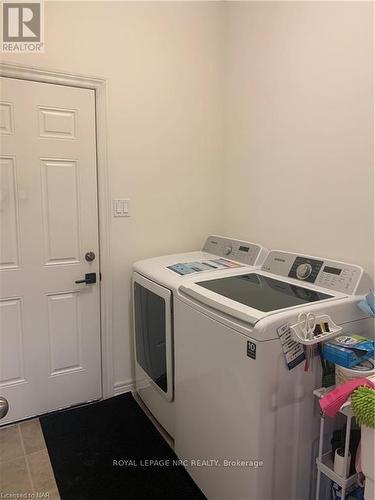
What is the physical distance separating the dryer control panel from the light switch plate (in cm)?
95

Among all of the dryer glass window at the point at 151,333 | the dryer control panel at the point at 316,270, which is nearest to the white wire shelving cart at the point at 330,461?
the dryer control panel at the point at 316,270

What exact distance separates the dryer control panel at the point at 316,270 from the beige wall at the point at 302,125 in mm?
110

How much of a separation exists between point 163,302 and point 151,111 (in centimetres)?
129

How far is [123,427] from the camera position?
205cm

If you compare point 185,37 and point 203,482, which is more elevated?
point 185,37

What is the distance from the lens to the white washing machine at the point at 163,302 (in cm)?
178

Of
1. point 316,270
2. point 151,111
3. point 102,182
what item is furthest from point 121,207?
point 316,270

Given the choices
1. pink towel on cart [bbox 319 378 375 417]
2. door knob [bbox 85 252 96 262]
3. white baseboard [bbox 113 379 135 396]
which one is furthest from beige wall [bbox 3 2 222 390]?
pink towel on cart [bbox 319 378 375 417]

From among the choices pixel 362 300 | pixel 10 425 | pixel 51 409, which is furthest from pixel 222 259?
pixel 10 425

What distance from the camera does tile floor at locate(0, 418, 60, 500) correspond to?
64.2 inches

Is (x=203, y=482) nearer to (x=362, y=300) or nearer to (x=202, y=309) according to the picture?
(x=202, y=309)

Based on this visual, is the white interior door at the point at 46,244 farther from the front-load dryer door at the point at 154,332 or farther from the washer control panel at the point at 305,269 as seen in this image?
the washer control panel at the point at 305,269

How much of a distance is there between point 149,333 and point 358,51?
5.91 ft

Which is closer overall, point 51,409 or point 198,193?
point 51,409
